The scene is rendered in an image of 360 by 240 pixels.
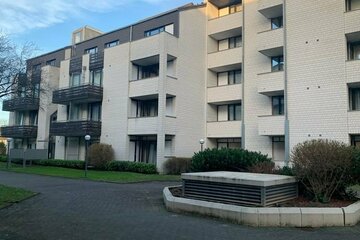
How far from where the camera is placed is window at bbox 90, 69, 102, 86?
1337 inches

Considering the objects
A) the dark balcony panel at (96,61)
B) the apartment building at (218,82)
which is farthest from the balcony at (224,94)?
the dark balcony panel at (96,61)

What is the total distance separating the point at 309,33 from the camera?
24969 millimetres

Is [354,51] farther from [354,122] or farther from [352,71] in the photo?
[354,122]

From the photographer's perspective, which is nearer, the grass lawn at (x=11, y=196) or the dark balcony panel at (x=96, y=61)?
the grass lawn at (x=11, y=196)

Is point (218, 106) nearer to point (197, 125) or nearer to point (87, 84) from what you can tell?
point (197, 125)

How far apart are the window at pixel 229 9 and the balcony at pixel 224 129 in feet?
31.6

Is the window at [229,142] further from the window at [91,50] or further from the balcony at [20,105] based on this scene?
the balcony at [20,105]

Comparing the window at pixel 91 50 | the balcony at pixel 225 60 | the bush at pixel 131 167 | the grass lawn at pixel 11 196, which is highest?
the window at pixel 91 50

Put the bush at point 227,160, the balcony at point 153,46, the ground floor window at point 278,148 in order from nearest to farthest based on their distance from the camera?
the bush at point 227,160
the ground floor window at point 278,148
the balcony at point 153,46

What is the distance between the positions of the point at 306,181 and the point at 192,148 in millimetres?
19722

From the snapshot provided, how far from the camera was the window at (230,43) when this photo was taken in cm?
3189

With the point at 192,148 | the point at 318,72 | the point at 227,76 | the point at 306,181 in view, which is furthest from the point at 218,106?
the point at 306,181

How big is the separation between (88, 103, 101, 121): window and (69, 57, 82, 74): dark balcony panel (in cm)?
395

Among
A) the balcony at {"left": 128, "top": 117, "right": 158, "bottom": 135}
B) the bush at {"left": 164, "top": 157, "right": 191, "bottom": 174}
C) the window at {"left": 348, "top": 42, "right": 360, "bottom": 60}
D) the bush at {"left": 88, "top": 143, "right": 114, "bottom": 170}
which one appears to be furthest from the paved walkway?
the window at {"left": 348, "top": 42, "right": 360, "bottom": 60}
